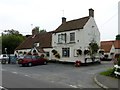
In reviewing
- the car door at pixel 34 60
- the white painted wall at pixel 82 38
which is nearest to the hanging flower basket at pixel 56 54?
the white painted wall at pixel 82 38

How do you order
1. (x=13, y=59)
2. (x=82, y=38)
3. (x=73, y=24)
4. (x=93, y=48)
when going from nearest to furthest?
(x=82, y=38), (x=93, y=48), (x=73, y=24), (x=13, y=59)

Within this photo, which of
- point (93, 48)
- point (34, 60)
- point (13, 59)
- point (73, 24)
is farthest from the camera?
point (13, 59)

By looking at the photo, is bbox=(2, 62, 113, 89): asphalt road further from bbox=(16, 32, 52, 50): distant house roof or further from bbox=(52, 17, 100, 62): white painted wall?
bbox=(16, 32, 52, 50): distant house roof

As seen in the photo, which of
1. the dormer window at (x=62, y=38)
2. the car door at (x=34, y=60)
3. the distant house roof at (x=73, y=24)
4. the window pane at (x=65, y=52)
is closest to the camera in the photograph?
the car door at (x=34, y=60)

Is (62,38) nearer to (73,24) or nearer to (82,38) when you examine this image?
(73,24)

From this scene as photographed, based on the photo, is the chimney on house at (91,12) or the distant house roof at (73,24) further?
the chimney on house at (91,12)

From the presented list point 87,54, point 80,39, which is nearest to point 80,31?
point 80,39

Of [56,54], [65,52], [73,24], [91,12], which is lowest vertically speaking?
[56,54]

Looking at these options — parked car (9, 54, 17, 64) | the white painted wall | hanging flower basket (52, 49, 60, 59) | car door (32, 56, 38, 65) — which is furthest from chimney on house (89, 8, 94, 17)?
parked car (9, 54, 17, 64)

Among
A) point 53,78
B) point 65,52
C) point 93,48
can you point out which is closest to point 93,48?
point 93,48

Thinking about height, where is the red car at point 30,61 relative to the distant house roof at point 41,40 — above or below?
below

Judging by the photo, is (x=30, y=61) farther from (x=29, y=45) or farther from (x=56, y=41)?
(x=29, y=45)

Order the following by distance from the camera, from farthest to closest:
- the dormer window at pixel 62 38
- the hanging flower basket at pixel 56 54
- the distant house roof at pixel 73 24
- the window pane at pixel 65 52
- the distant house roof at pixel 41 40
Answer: the distant house roof at pixel 41 40 < the hanging flower basket at pixel 56 54 < the dormer window at pixel 62 38 < the window pane at pixel 65 52 < the distant house roof at pixel 73 24

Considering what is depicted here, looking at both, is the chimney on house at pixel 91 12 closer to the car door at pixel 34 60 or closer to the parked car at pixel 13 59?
the car door at pixel 34 60
